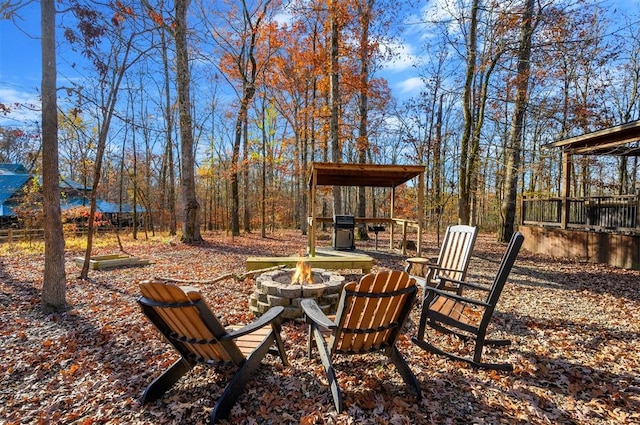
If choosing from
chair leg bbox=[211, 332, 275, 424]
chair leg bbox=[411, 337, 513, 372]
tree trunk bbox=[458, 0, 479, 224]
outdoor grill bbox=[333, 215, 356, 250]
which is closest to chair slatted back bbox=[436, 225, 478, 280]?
chair leg bbox=[411, 337, 513, 372]

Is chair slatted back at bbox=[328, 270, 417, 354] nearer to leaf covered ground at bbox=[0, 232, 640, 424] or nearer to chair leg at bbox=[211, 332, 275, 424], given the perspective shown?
leaf covered ground at bbox=[0, 232, 640, 424]

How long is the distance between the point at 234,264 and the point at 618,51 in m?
13.5

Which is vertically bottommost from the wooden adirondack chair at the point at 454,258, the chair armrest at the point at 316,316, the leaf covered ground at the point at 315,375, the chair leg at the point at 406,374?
the leaf covered ground at the point at 315,375

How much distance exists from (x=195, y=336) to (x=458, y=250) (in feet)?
10.5

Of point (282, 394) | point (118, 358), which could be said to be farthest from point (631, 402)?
point (118, 358)

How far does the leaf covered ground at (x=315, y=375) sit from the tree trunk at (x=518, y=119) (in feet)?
22.4

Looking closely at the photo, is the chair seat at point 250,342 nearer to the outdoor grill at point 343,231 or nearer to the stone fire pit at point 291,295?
the stone fire pit at point 291,295

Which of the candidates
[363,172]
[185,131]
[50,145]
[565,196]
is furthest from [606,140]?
[50,145]

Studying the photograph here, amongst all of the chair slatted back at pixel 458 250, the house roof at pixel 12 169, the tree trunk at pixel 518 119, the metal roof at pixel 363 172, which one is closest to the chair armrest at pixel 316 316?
the chair slatted back at pixel 458 250

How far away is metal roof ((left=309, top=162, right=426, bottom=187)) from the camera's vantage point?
283 inches

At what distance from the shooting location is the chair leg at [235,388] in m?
2.13

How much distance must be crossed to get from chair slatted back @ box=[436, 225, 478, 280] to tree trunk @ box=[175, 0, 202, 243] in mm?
8486

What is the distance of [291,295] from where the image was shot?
380cm

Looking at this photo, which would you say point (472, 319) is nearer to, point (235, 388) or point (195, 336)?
point (235, 388)
